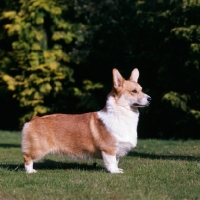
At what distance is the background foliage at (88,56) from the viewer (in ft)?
65.1

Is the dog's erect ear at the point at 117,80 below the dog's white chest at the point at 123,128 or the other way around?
the other way around

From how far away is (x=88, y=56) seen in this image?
22562mm

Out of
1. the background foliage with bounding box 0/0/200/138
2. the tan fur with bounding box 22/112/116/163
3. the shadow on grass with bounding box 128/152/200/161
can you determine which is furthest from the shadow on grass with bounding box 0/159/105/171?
the background foliage with bounding box 0/0/200/138

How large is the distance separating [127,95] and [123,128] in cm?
52

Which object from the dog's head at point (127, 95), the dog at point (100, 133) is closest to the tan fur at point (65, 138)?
the dog at point (100, 133)

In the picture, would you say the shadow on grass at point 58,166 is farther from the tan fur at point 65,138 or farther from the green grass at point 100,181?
the tan fur at point 65,138

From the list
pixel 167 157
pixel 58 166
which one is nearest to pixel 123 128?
pixel 58 166

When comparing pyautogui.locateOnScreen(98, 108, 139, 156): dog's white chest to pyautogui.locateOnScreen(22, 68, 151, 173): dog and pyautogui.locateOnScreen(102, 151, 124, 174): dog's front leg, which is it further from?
pyautogui.locateOnScreen(102, 151, 124, 174): dog's front leg

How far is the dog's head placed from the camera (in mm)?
8570

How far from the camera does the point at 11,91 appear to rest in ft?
76.8

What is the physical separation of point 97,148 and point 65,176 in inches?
30.3

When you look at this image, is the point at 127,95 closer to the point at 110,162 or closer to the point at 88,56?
the point at 110,162

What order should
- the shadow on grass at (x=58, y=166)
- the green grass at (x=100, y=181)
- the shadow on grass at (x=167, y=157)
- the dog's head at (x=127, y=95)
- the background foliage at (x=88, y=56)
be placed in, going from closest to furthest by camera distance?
the green grass at (x=100, y=181), the dog's head at (x=127, y=95), the shadow on grass at (x=58, y=166), the shadow on grass at (x=167, y=157), the background foliage at (x=88, y=56)

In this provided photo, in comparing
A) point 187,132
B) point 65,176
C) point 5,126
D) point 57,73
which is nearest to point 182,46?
point 187,132
